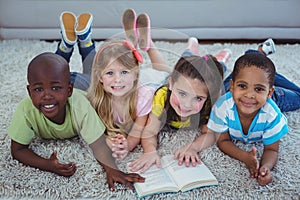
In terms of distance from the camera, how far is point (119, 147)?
4.33ft

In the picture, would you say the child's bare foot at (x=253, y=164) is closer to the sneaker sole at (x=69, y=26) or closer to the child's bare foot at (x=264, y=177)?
the child's bare foot at (x=264, y=177)

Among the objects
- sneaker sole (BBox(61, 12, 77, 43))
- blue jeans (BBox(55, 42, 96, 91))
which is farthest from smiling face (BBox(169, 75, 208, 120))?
sneaker sole (BBox(61, 12, 77, 43))

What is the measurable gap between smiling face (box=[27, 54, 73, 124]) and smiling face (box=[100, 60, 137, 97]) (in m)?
0.13

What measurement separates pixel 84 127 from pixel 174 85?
33 cm

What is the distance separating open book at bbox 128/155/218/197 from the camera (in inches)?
46.7

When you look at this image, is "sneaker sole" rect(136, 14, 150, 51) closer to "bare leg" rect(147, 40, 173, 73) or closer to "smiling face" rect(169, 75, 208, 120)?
"bare leg" rect(147, 40, 173, 73)

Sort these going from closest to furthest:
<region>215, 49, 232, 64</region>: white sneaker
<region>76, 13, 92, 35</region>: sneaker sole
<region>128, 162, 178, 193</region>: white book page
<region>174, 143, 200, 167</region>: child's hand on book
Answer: <region>128, 162, 178, 193</region>: white book page < <region>174, 143, 200, 167</region>: child's hand on book < <region>76, 13, 92, 35</region>: sneaker sole < <region>215, 49, 232, 64</region>: white sneaker

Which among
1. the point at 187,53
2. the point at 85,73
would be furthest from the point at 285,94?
the point at 85,73

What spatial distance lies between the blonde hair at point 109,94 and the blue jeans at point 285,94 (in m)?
0.39

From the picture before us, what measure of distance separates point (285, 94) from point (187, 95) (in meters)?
0.48

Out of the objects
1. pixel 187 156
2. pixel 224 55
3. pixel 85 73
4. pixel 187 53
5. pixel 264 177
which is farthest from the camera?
pixel 224 55

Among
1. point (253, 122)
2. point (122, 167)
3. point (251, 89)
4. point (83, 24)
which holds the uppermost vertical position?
point (83, 24)

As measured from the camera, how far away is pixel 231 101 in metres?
1.33

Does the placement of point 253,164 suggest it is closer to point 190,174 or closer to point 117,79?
point 190,174
